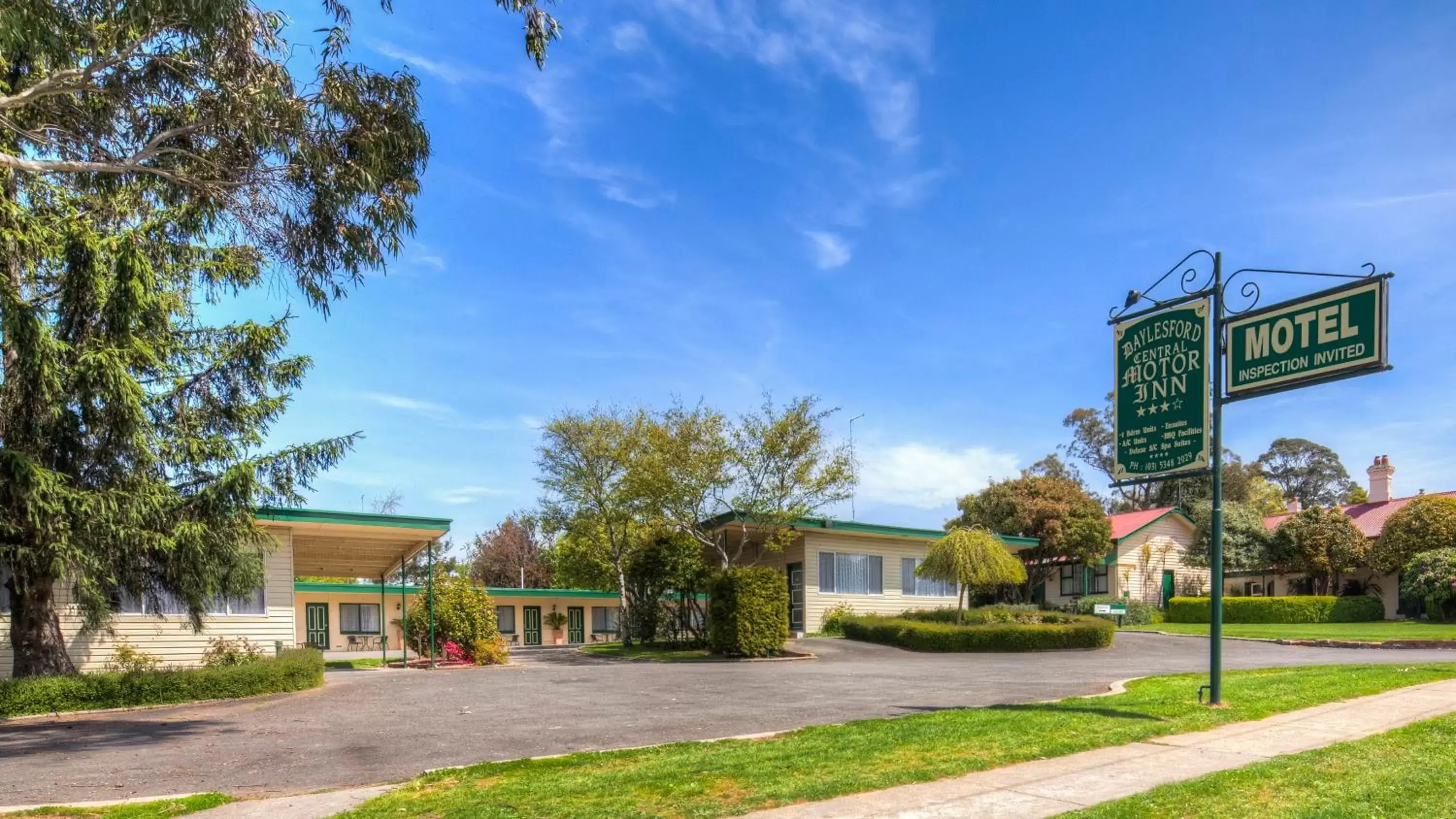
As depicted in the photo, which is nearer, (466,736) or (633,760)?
(633,760)

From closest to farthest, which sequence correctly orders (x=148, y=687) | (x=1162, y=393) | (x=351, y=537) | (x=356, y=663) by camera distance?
(x=1162, y=393)
(x=148, y=687)
(x=351, y=537)
(x=356, y=663)

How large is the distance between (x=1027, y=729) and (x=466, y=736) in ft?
19.4

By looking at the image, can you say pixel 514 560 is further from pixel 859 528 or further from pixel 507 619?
pixel 859 528

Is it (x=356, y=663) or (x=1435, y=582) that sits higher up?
(x=1435, y=582)

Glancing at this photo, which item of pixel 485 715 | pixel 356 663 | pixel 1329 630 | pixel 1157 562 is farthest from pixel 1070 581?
pixel 485 715

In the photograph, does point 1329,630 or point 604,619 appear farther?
point 604,619

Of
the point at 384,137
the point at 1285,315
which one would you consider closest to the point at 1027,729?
the point at 1285,315

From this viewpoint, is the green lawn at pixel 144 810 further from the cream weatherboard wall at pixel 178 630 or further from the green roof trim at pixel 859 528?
the green roof trim at pixel 859 528

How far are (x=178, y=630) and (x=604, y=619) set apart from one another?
91.4 feet

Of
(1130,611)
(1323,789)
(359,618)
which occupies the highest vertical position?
(1323,789)

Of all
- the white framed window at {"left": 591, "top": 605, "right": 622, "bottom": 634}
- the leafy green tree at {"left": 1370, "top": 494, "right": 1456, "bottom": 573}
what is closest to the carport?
the white framed window at {"left": 591, "top": 605, "right": 622, "bottom": 634}

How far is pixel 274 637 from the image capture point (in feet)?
66.6

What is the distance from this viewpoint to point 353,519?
2069cm

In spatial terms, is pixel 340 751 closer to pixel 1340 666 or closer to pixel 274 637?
pixel 274 637
